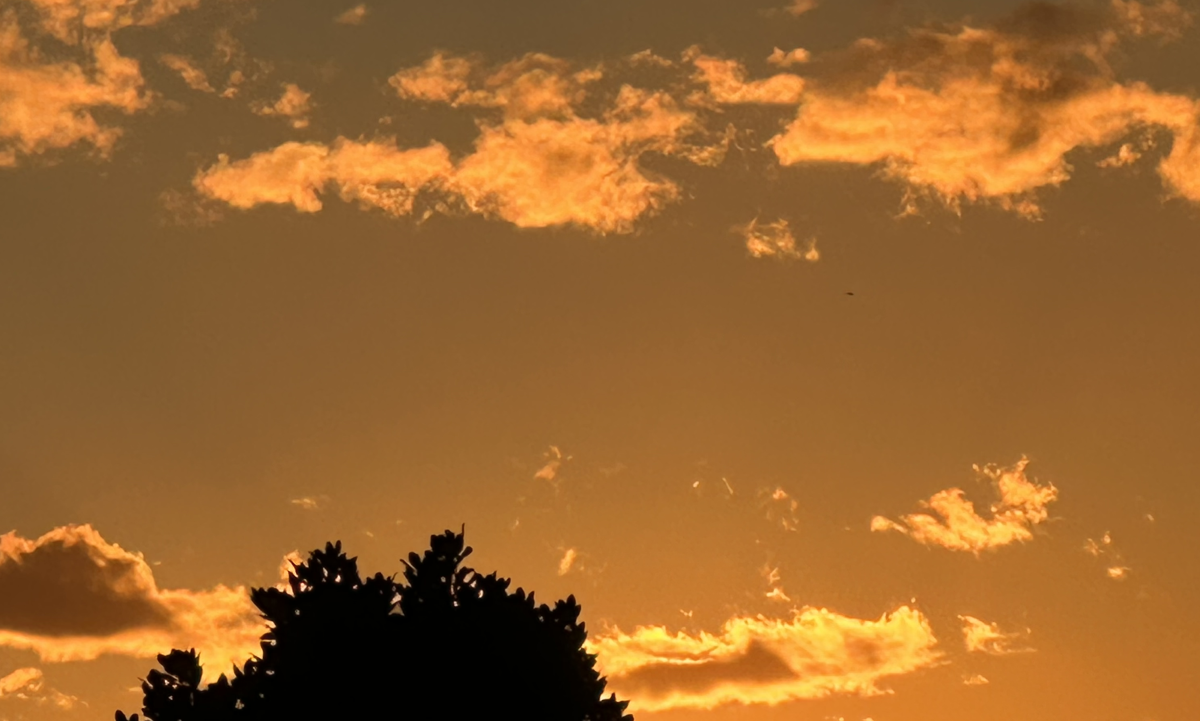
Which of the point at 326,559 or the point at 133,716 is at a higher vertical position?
the point at 326,559

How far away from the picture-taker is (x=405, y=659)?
56750 mm

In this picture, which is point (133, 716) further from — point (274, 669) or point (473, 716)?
point (473, 716)

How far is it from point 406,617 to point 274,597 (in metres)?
3.84

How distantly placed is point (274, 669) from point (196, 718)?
8.31 feet

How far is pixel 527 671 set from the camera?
56812 millimetres

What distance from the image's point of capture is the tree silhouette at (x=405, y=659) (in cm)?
5641

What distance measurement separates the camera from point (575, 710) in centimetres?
5694

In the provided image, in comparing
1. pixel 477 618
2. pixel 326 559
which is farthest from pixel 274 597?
pixel 477 618

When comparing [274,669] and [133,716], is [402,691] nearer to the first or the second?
[274,669]

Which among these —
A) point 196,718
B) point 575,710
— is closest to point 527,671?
point 575,710

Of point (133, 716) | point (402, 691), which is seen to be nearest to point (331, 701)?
point (402, 691)

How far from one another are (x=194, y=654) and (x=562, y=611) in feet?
34.5

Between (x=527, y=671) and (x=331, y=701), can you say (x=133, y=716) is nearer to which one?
(x=331, y=701)

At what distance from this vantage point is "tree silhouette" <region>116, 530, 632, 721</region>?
56406 mm
